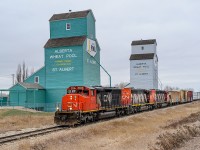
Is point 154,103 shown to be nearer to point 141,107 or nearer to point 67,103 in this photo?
point 141,107

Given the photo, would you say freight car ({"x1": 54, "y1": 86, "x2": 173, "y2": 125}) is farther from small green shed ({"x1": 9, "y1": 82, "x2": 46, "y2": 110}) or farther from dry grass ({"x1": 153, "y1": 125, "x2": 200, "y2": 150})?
small green shed ({"x1": 9, "y1": 82, "x2": 46, "y2": 110})

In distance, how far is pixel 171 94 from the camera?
217 ft

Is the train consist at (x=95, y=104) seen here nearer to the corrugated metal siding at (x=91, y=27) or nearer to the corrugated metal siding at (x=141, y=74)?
the corrugated metal siding at (x=91, y=27)

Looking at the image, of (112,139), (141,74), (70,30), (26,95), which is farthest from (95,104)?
(141,74)

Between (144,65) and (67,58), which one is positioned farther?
(144,65)

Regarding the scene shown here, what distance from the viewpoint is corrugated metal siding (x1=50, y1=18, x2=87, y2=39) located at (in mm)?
55688

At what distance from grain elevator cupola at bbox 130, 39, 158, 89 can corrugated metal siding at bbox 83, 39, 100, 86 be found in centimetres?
2336

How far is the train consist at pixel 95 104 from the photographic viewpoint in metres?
26.4

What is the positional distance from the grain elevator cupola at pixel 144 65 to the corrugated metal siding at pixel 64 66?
29.6 meters

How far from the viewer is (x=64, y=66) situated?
182ft

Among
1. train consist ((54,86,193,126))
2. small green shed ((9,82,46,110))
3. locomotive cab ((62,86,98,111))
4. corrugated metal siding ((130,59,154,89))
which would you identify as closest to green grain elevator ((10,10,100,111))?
small green shed ((9,82,46,110))

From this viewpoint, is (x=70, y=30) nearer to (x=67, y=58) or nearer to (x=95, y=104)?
(x=67, y=58)

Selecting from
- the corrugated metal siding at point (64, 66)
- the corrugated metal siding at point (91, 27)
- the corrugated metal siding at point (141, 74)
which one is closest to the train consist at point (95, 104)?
the corrugated metal siding at point (64, 66)

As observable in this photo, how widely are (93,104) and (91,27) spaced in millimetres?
30787
